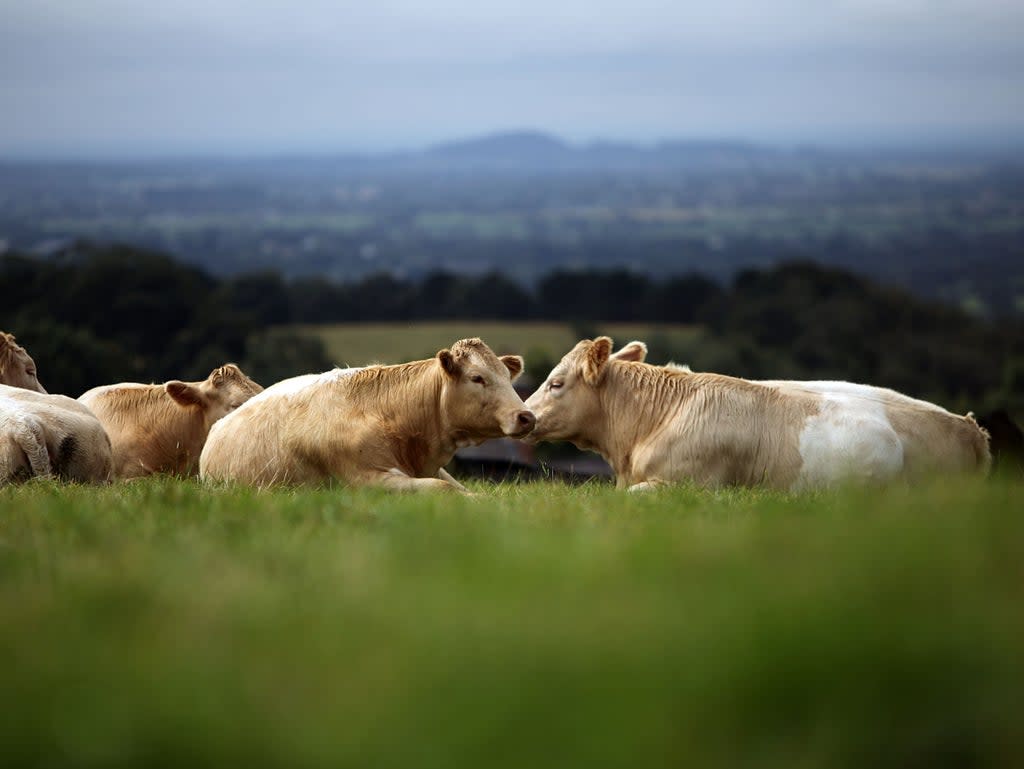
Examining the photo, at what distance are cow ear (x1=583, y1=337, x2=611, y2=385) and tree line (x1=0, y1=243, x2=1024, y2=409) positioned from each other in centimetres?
3374

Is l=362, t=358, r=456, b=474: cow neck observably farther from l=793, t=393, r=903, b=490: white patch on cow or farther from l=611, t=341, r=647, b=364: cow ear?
l=793, t=393, r=903, b=490: white patch on cow

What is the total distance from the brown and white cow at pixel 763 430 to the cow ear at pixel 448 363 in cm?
155

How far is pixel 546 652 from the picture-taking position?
4742 mm

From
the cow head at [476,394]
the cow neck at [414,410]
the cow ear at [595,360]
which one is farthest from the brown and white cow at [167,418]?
the cow ear at [595,360]

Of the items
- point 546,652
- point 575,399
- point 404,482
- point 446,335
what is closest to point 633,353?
point 575,399

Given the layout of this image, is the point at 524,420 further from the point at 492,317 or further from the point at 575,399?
the point at 492,317

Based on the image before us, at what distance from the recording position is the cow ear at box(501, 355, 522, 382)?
12.6 meters

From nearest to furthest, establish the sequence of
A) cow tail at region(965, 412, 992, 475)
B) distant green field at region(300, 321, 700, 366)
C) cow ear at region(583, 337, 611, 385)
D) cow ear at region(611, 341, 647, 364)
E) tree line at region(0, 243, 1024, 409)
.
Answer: cow tail at region(965, 412, 992, 475)
cow ear at region(583, 337, 611, 385)
cow ear at region(611, 341, 647, 364)
tree line at region(0, 243, 1024, 409)
distant green field at region(300, 321, 700, 366)

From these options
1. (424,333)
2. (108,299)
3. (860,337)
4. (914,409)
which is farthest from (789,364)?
(914,409)

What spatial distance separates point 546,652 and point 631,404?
8298mm

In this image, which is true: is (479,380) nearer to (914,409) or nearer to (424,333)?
(914,409)

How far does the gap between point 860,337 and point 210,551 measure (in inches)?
3978

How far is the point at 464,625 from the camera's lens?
195 inches

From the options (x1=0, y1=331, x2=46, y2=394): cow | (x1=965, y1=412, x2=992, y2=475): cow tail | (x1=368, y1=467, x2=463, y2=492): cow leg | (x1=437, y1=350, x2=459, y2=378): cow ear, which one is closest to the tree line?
(x1=0, y1=331, x2=46, y2=394): cow
